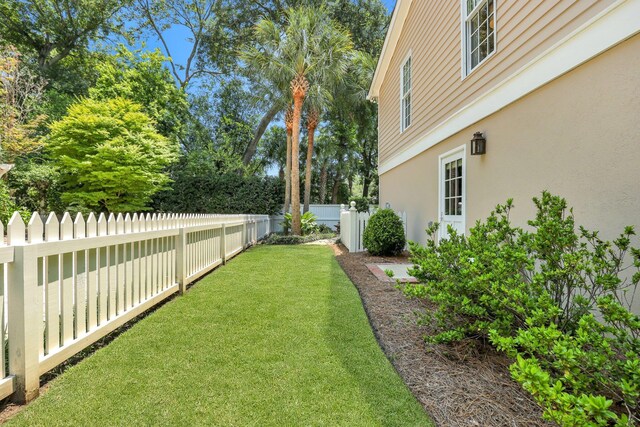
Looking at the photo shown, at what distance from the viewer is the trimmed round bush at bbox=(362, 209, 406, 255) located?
23.2 feet

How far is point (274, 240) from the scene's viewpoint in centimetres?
1109

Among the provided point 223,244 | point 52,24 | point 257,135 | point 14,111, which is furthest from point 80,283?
point 52,24

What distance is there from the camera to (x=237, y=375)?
2.26m

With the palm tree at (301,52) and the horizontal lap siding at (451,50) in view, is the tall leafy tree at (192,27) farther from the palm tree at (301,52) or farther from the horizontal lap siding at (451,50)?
the horizontal lap siding at (451,50)

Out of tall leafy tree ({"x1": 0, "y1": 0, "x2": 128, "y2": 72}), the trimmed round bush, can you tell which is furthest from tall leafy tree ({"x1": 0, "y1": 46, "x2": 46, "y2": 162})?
the trimmed round bush

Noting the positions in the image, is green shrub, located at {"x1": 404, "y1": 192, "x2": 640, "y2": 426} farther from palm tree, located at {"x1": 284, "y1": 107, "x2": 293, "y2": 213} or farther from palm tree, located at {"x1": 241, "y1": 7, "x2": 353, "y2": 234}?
palm tree, located at {"x1": 284, "y1": 107, "x2": 293, "y2": 213}

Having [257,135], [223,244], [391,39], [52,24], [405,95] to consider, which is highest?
[52,24]

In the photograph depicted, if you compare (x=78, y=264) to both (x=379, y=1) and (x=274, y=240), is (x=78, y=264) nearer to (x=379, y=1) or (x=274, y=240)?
(x=274, y=240)

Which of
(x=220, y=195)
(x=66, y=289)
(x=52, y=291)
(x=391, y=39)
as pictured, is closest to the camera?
(x=52, y=291)

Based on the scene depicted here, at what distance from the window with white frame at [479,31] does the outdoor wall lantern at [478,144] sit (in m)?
1.08

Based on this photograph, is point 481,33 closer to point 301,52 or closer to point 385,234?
point 385,234

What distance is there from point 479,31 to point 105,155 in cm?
1152

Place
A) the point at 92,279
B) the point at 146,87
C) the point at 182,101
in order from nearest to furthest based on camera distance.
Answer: the point at 92,279 < the point at 146,87 < the point at 182,101

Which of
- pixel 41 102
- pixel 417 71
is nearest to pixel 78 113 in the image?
pixel 41 102
